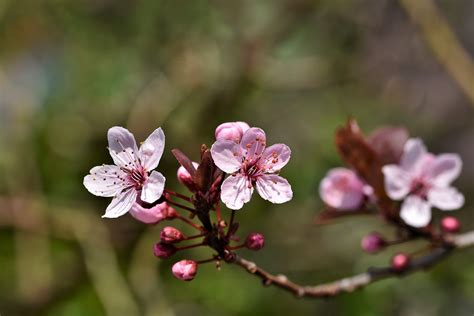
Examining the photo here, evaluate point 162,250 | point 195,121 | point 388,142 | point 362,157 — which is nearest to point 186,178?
point 162,250

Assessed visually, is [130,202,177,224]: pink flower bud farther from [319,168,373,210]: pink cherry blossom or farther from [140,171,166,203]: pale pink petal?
[319,168,373,210]: pink cherry blossom

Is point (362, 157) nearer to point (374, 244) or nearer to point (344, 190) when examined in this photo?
point (344, 190)

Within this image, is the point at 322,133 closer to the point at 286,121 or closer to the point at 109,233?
the point at 286,121

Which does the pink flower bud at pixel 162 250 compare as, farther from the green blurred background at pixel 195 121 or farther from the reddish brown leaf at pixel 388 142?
the green blurred background at pixel 195 121

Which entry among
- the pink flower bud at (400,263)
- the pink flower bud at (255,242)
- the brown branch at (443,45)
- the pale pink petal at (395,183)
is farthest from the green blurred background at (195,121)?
the pink flower bud at (255,242)

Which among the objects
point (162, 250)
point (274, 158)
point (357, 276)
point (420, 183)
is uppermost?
point (274, 158)
